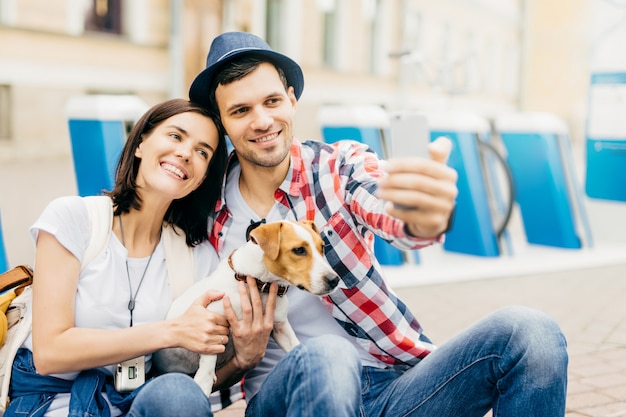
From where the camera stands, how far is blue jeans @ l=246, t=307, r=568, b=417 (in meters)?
1.96

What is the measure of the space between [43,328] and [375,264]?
3.44ft

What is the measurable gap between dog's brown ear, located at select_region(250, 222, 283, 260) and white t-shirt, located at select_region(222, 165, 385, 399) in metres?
0.23

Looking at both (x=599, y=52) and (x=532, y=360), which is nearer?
(x=532, y=360)

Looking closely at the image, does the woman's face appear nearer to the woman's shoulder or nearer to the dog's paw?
the woman's shoulder

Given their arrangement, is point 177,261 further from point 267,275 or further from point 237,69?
point 237,69

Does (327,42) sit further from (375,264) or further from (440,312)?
(375,264)

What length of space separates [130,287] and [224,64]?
804 mm

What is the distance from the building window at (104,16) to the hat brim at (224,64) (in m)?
10.0

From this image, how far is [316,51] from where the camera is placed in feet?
50.2

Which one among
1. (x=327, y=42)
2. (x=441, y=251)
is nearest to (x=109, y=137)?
(x=441, y=251)

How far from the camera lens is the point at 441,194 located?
67.9 inches

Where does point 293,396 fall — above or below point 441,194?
below

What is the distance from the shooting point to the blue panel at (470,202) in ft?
22.0

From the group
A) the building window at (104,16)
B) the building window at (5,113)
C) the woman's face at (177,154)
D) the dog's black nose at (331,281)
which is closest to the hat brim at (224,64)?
the woman's face at (177,154)
